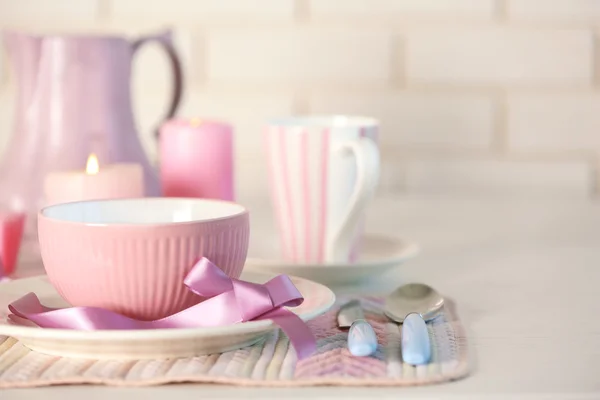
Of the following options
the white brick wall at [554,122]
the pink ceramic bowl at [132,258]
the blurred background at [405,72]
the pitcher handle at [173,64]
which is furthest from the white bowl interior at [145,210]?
the white brick wall at [554,122]

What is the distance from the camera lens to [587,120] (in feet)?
4.41

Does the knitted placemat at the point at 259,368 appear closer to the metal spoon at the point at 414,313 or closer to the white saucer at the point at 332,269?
the metal spoon at the point at 414,313

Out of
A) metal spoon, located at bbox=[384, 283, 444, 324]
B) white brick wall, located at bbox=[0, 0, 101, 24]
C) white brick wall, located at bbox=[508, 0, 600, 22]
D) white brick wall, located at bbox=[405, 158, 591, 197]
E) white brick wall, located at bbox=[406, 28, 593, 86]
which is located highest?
white brick wall, located at bbox=[0, 0, 101, 24]

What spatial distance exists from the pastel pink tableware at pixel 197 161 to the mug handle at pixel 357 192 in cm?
14

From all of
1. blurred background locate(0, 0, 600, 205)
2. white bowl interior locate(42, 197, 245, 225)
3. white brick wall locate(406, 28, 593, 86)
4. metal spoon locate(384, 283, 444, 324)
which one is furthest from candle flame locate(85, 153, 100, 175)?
white brick wall locate(406, 28, 593, 86)

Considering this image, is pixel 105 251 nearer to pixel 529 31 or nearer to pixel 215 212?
pixel 215 212

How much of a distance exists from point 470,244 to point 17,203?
42 cm

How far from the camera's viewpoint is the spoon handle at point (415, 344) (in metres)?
0.50

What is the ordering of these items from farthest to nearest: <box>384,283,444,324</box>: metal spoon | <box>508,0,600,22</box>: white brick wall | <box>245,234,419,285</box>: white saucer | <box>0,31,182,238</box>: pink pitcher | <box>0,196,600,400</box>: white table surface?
<box>508,0,600,22</box>: white brick wall → <box>0,31,182,238</box>: pink pitcher → <box>245,234,419,285</box>: white saucer → <box>384,283,444,324</box>: metal spoon → <box>0,196,600,400</box>: white table surface

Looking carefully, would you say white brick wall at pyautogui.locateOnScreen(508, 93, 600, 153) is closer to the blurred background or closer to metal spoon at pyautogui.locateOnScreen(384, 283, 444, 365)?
the blurred background

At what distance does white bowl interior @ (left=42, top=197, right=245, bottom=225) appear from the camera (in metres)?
0.61

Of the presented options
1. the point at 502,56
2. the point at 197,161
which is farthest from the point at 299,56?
the point at 197,161

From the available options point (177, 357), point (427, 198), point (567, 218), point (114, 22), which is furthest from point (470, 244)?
point (114, 22)

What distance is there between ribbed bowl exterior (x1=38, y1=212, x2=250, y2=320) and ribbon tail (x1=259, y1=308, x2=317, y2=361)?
0.20ft
